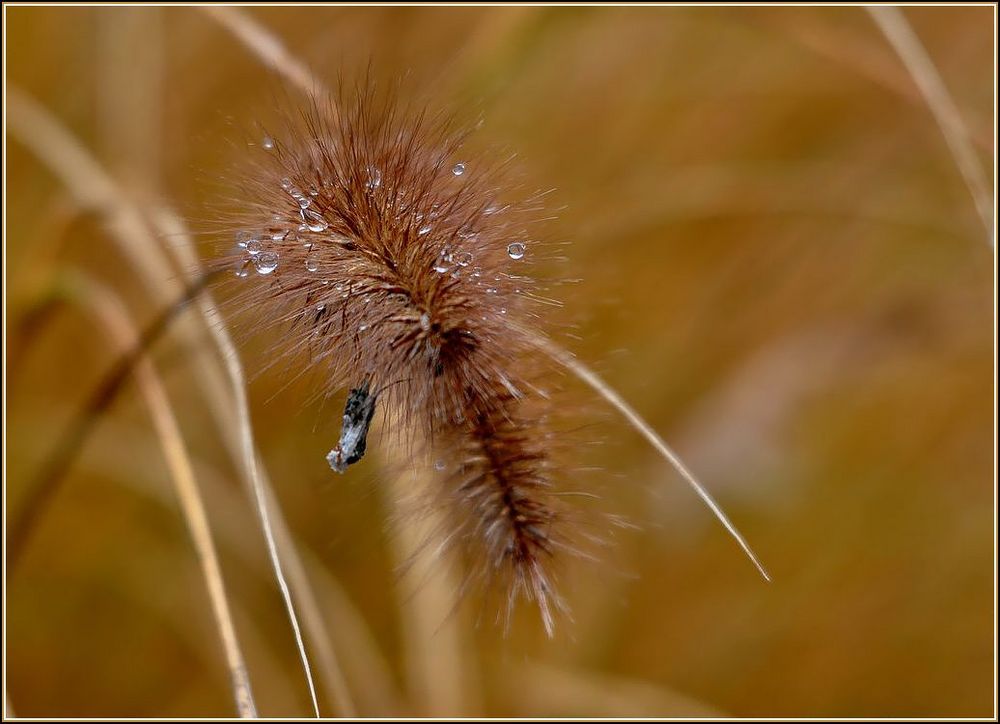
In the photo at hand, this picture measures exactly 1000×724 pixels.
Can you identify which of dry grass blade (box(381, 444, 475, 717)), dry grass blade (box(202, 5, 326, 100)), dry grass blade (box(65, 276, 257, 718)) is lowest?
dry grass blade (box(381, 444, 475, 717))

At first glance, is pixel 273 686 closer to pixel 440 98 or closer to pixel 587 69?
pixel 440 98

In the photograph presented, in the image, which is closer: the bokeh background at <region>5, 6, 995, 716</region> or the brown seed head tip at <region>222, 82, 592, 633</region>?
the brown seed head tip at <region>222, 82, 592, 633</region>

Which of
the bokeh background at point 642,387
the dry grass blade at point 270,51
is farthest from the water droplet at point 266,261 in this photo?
the bokeh background at point 642,387

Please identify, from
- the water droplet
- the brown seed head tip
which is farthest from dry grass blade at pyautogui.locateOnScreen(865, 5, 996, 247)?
the water droplet

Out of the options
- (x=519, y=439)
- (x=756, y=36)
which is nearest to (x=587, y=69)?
(x=756, y=36)

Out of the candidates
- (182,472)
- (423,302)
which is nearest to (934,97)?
(423,302)

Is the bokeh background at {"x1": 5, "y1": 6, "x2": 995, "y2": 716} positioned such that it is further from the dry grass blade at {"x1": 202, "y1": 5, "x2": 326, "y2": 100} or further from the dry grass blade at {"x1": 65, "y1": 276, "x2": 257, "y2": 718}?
the dry grass blade at {"x1": 202, "y1": 5, "x2": 326, "y2": 100}
